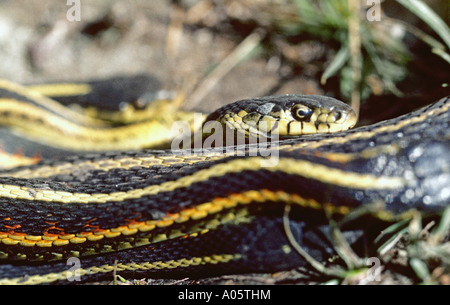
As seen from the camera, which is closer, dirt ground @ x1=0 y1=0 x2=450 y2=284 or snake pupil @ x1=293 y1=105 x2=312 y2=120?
snake pupil @ x1=293 y1=105 x2=312 y2=120

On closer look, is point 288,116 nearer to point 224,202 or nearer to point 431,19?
point 224,202

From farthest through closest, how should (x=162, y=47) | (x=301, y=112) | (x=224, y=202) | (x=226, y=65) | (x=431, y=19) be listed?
1. (x=162, y=47)
2. (x=226, y=65)
3. (x=431, y=19)
4. (x=301, y=112)
5. (x=224, y=202)

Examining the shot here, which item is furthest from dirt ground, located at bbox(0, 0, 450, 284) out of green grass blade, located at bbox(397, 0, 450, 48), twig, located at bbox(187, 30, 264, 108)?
green grass blade, located at bbox(397, 0, 450, 48)

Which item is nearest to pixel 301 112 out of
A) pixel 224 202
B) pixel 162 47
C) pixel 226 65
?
pixel 224 202

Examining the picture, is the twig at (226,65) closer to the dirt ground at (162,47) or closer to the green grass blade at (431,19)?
the dirt ground at (162,47)

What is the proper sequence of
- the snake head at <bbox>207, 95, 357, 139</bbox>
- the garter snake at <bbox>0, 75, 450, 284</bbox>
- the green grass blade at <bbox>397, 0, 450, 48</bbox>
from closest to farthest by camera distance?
the garter snake at <bbox>0, 75, 450, 284</bbox> < the snake head at <bbox>207, 95, 357, 139</bbox> < the green grass blade at <bbox>397, 0, 450, 48</bbox>

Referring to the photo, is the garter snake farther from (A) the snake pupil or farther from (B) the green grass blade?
(B) the green grass blade
